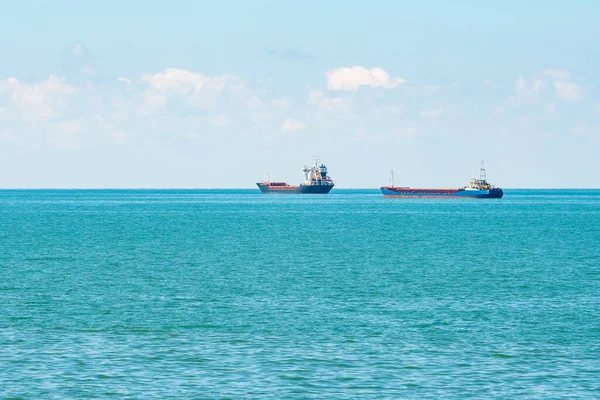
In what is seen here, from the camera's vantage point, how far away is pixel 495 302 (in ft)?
167

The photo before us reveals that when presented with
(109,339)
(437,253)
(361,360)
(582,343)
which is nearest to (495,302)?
(582,343)

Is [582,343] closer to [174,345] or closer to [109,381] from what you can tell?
[174,345]

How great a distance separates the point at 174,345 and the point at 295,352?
207 inches

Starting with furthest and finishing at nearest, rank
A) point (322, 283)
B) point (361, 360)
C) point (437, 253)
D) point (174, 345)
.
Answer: point (437, 253), point (322, 283), point (174, 345), point (361, 360)

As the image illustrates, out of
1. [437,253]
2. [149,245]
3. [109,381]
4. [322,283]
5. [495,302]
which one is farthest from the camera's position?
[149,245]

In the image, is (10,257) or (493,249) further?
(493,249)

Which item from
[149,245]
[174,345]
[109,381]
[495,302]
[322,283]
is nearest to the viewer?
[109,381]

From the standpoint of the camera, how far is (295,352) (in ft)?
117

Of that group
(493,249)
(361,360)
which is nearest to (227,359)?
(361,360)

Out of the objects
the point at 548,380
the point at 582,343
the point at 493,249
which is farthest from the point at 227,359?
the point at 493,249

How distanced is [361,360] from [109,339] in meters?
11.2

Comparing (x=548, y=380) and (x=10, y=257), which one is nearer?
(x=548, y=380)

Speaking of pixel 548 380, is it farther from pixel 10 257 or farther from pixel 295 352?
pixel 10 257

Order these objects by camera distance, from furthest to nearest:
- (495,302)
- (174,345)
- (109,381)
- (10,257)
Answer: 1. (10,257)
2. (495,302)
3. (174,345)
4. (109,381)
